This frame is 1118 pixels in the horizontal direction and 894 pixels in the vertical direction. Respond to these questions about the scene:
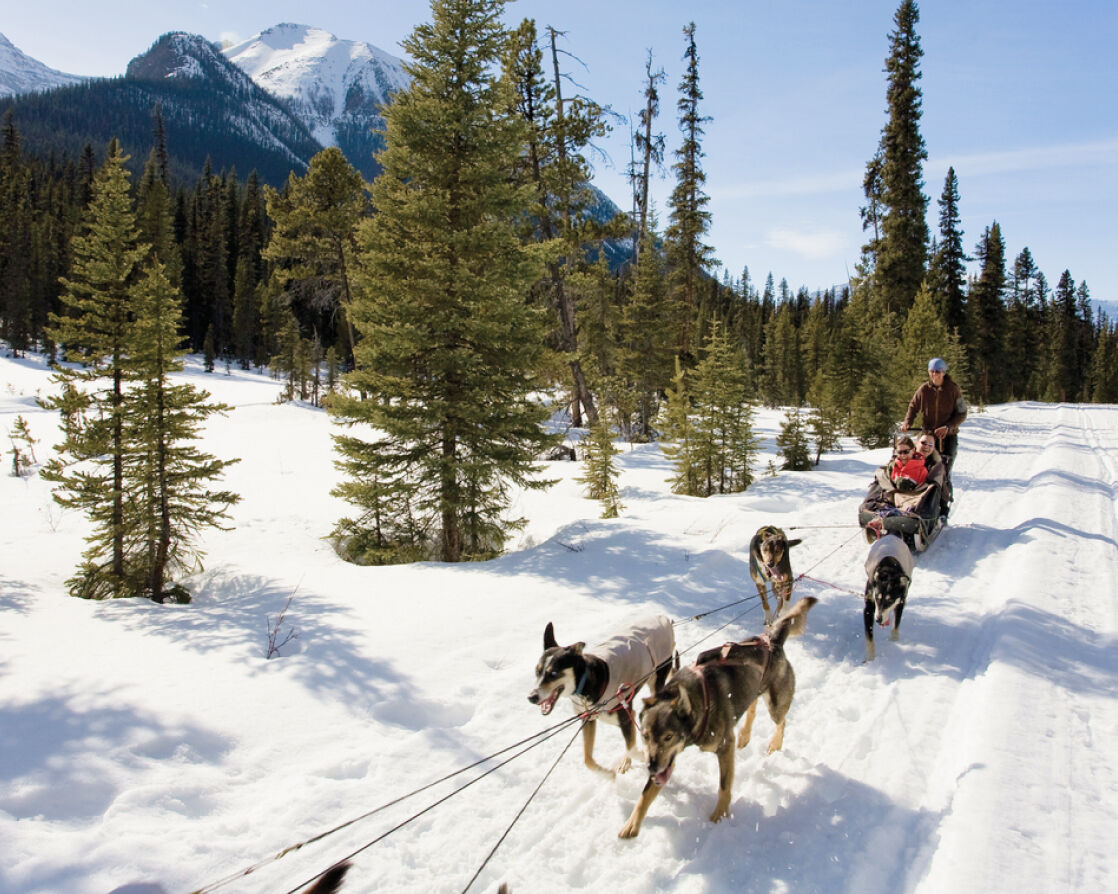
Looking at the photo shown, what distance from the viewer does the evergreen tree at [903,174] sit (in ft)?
112

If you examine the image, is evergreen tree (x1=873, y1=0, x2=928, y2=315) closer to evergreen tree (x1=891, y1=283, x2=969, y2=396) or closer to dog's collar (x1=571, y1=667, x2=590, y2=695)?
evergreen tree (x1=891, y1=283, x2=969, y2=396)

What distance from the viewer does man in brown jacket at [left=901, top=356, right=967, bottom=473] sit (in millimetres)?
9734

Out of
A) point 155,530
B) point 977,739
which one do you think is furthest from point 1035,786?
point 155,530

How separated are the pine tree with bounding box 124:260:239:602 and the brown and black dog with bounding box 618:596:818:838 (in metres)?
9.05

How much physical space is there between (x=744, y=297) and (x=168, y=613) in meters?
109

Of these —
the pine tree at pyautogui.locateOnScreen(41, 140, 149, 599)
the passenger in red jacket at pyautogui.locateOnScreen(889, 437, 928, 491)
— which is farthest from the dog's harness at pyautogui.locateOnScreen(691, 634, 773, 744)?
the pine tree at pyautogui.locateOnScreen(41, 140, 149, 599)

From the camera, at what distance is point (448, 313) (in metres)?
10.6

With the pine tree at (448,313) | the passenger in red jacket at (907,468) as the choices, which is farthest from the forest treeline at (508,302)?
the passenger in red jacket at (907,468)

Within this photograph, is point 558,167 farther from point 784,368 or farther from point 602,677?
point 784,368

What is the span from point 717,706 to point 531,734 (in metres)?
1.63

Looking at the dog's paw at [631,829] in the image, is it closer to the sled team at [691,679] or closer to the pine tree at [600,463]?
the sled team at [691,679]

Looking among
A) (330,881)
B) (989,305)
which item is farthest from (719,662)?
(989,305)

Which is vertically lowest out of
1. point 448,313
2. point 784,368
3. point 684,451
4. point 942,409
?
point 684,451

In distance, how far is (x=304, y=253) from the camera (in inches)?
1086
